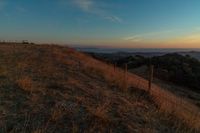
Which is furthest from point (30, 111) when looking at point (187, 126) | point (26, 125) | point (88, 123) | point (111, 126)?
point (187, 126)

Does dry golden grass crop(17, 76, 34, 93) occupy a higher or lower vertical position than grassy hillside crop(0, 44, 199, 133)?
higher

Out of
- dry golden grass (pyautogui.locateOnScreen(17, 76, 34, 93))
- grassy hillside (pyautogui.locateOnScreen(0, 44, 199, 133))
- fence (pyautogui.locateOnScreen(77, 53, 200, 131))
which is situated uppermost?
dry golden grass (pyautogui.locateOnScreen(17, 76, 34, 93))

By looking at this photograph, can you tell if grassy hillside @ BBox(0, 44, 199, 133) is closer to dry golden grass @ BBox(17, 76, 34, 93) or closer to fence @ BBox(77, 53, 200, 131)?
dry golden grass @ BBox(17, 76, 34, 93)

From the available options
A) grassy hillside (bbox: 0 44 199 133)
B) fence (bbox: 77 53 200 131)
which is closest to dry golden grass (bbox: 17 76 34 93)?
grassy hillside (bbox: 0 44 199 133)

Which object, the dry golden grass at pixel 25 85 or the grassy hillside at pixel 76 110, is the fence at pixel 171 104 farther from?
the dry golden grass at pixel 25 85

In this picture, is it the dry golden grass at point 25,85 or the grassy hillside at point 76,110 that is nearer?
the grassy hillside at point 76,110

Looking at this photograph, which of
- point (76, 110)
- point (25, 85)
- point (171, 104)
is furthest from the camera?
point (171, 104)

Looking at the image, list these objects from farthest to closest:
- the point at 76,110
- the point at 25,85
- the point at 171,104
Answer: the point at 171,104 → the point at 25,85 → the point at 76,110

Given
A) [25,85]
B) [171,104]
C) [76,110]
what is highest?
[25,85]

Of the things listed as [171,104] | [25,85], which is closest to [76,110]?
[25,85]

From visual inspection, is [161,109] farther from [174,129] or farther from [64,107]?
[64,107]

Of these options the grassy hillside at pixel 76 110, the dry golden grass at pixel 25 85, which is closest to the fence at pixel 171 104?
the grassy hillside at pixel 76 110

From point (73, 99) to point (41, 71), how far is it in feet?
16.8

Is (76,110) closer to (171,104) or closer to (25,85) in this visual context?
(25,85)
